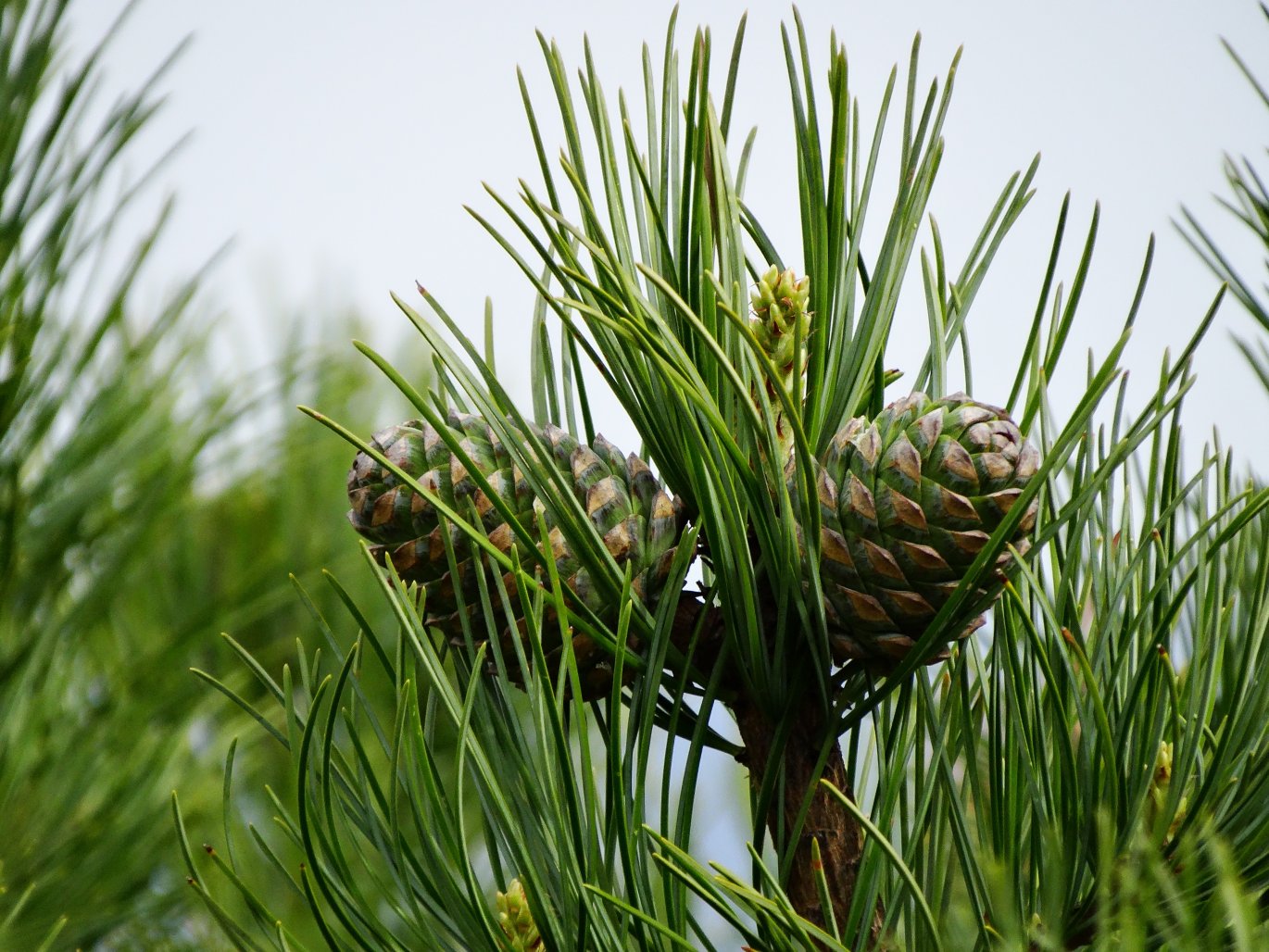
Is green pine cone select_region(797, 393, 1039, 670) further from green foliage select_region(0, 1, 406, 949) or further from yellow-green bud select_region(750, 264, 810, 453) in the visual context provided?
green foliage select_region(0, 1, 406, 949)

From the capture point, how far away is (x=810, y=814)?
37cm

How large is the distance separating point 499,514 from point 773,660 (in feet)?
0.30

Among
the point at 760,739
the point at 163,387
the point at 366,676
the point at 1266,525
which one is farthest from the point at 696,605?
the point at 366,676

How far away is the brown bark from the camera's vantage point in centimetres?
36

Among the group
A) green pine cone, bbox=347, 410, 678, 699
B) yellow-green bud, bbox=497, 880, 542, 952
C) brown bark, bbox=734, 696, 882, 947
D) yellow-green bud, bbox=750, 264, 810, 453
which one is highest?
yellow-green bud, bbox=750, 264, 810, 453

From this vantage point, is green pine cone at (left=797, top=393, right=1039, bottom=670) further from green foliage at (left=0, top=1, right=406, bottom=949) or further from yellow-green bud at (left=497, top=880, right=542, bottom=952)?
green foliage at (left=0, top=1, right=406, bottom=949)

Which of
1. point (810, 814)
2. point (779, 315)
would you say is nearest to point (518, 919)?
point (810, 814)

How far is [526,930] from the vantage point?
420 mm

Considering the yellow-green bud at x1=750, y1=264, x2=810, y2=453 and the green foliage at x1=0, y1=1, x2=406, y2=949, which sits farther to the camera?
the green foliage at x1=0, y1=1, x2=406, y2=949

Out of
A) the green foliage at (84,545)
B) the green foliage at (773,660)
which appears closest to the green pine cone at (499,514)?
the green foliage at (773,660)

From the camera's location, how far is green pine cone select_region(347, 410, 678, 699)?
0.36 meters

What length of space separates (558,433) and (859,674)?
0.12m

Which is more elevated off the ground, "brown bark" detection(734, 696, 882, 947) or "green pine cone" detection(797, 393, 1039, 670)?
"green pine cone" detection(797, 393, 1039, 670)

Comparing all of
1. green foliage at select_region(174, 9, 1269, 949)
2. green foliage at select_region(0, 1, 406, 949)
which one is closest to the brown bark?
green foliage at select_region(174, 9, 1269, 949)
